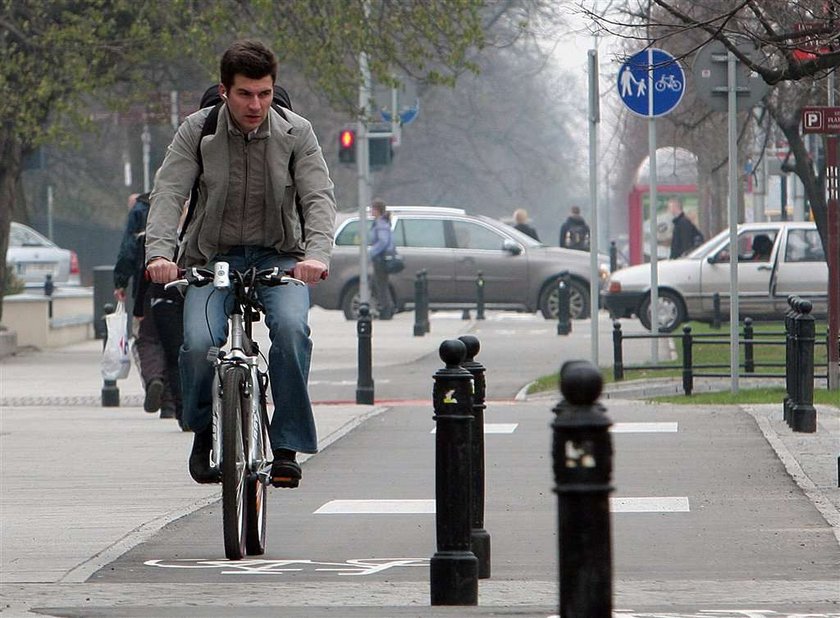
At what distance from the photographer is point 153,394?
46.3 ft

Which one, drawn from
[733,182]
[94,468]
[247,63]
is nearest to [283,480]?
[247,63]

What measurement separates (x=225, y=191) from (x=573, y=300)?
23772mm

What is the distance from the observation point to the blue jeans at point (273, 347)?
24.1 ft

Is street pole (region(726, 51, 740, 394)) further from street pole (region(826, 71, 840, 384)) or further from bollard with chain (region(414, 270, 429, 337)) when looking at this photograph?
bollard with chain (region(414, 270, 429, 337))

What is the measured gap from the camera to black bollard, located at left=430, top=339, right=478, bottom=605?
6367 millimetres

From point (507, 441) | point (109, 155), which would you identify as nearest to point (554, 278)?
point (507, 441)

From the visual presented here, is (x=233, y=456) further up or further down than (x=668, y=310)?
further up

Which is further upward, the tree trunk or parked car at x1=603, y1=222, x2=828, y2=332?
the tree trunk

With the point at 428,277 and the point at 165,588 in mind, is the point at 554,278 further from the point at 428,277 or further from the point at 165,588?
the point at 165,588

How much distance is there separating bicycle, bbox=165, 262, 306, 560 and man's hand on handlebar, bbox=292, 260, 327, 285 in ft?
0.09

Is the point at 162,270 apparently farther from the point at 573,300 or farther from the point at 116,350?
the point at 573,300

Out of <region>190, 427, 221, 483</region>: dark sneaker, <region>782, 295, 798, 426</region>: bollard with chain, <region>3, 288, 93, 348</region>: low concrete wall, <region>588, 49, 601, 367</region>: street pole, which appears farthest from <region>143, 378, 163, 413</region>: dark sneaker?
<region>3, 288, 93, 348</region>: low concrete wall

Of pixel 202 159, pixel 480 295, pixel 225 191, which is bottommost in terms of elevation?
pixel 480 295

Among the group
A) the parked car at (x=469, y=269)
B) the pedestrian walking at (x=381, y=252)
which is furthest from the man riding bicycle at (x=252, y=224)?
→ the parked car at (x=469, y=269)
